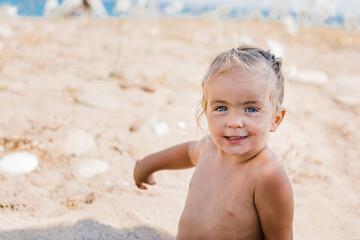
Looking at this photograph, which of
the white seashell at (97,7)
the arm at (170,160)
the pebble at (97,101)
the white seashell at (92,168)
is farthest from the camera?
the white seashell at (97,7)

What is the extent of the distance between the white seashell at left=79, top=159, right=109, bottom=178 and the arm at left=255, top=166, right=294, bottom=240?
1252 millimetres

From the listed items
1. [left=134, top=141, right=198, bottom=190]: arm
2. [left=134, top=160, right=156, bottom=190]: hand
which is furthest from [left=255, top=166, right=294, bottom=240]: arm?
[left=134, top=160, right=156, bottom=190]: hand

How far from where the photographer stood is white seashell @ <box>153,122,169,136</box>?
9.13ft

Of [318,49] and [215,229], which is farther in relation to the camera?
[318,49]

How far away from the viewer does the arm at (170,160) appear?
65.3 inches

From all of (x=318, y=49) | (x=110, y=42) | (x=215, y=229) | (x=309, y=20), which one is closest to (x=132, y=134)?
(x=215, y=229)

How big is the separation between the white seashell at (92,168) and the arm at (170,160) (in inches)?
24.2

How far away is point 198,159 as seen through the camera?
1598 millimetres

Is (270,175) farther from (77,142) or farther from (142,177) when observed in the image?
(77,142)

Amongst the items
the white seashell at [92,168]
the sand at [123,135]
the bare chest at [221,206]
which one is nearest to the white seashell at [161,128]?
the sand at [123,135]

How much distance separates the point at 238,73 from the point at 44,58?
10.6 feet

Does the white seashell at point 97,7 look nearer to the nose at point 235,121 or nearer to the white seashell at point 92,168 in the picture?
the white seashell at point 92,168

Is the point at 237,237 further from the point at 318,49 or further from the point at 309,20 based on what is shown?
the point at 309,20

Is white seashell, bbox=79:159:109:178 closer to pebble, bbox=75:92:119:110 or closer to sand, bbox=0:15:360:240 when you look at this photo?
sand, bbox=0:15:360:240
